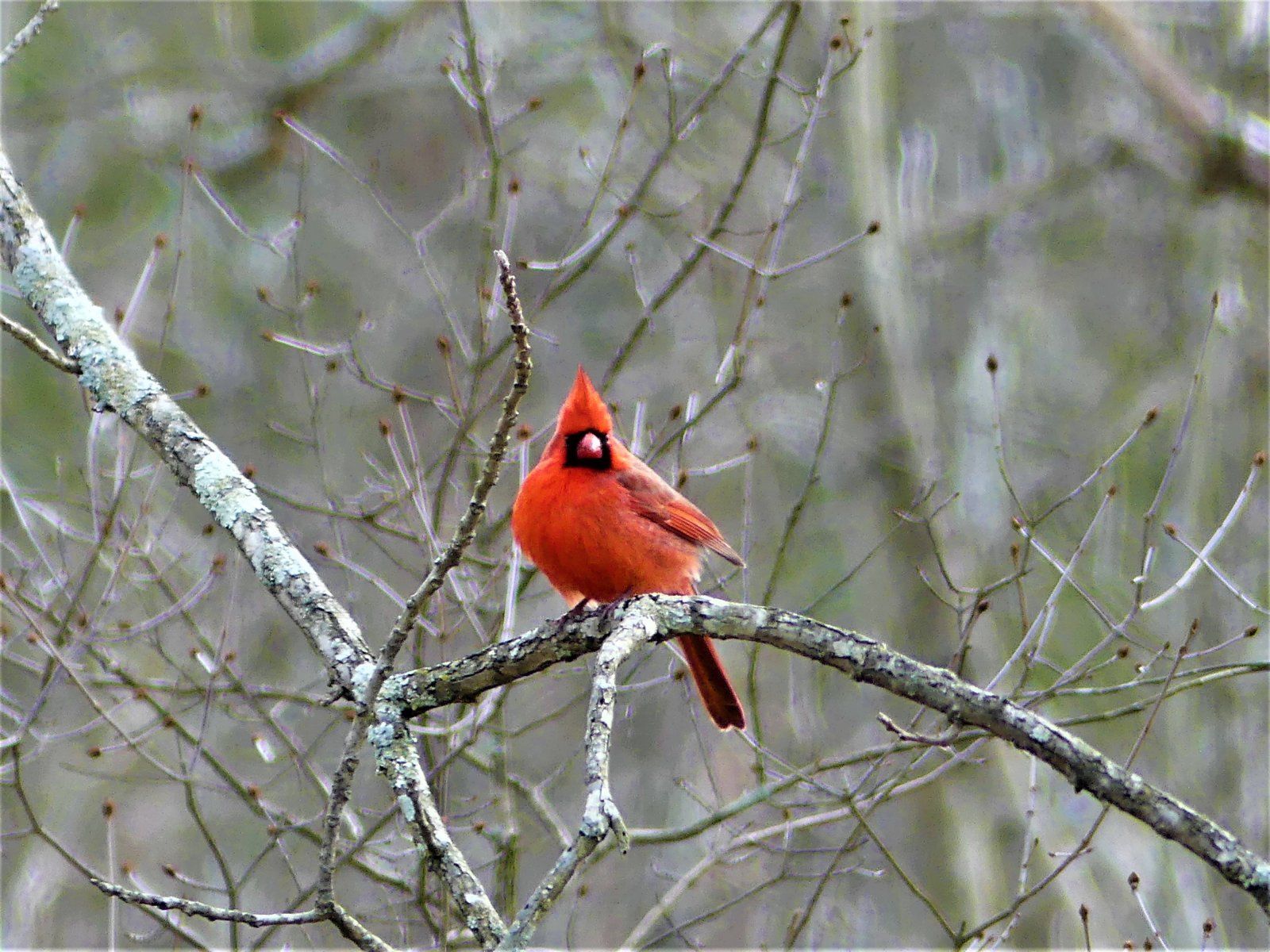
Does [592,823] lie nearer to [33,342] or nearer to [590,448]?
[33,342]

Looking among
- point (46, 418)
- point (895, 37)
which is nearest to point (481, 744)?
point (46, 418)

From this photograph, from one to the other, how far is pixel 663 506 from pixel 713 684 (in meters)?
0.62

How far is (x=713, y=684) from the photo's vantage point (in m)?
4.37

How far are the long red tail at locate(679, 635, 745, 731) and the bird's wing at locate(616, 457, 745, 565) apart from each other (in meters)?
0.32

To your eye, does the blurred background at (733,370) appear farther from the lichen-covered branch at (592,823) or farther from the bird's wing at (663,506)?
the lichen-covered branch at (592,823)

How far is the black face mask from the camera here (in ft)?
14.1

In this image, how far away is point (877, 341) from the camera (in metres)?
7.64

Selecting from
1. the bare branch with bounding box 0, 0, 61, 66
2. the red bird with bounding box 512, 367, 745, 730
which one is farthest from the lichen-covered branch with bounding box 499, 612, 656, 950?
the bare branch with bounding box 0, 0, 61, 66

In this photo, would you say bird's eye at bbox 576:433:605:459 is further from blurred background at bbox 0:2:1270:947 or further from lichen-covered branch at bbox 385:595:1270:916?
lichen-covered branch at bbox 385:595:1270:916

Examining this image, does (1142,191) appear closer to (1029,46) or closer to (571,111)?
(1029,46)

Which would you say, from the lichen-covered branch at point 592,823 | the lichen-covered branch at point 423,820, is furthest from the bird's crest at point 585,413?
the lichen-covered branch at point 592,823

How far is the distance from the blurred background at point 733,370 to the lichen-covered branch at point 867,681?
6.00 ft

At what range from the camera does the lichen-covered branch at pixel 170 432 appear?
3.07 meters

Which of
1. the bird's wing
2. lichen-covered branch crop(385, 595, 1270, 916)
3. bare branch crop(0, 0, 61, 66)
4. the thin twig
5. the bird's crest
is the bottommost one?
lichen-covered branch crop(385, 595, 1270, 916)
